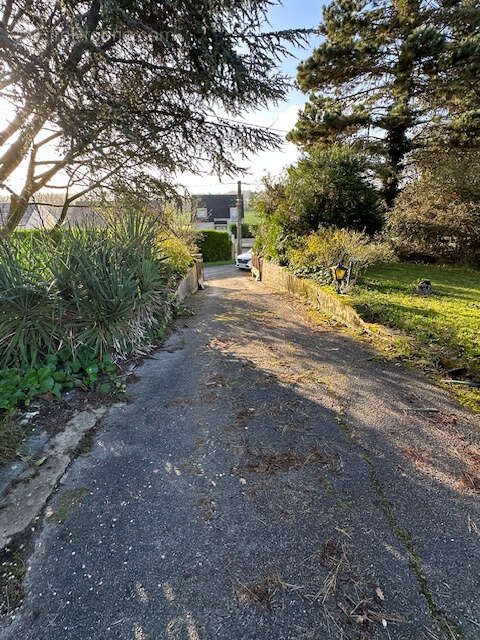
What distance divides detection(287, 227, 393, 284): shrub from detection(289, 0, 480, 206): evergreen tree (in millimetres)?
4339

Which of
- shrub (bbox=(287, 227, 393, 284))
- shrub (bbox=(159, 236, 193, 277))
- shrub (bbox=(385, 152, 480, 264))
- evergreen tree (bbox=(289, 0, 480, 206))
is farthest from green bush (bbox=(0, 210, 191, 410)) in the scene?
evergreen tree (bbox=(289, 0, 480, 206))

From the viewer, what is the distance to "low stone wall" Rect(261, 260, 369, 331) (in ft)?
16.1

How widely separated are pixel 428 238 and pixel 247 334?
905 cm

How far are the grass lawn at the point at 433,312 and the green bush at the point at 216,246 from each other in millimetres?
19215

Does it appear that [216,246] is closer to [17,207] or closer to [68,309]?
[17,207]

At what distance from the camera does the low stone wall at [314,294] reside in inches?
193

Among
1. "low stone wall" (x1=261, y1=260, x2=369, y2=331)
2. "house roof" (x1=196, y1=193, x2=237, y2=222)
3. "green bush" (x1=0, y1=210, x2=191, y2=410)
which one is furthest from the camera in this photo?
"house roof" (x1=196, y1=193, x2=237, y2=222)

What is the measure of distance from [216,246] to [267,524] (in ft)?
86.7

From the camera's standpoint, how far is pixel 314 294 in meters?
6.58

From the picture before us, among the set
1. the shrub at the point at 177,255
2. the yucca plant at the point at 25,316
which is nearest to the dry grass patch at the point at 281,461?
the yucca plant at the point at 25,316

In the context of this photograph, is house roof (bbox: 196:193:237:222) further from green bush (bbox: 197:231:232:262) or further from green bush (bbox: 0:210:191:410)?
green bush (bbox: 0:210:191:410)

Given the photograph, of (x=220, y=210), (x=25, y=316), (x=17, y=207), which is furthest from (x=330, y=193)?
(x=220, y=210)

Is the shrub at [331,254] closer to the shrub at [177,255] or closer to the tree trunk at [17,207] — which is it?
the shrub at [177,255]

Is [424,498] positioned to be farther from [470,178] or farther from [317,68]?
[317,68]
